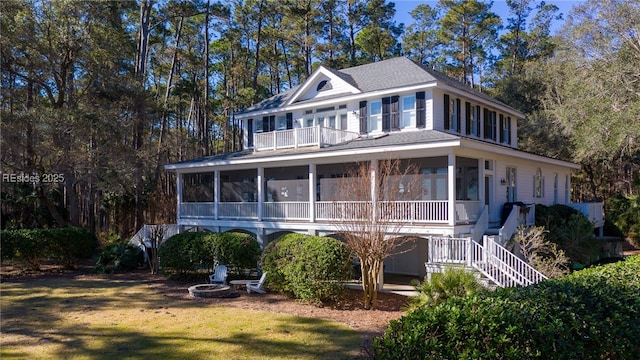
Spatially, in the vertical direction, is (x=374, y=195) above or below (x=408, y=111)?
below

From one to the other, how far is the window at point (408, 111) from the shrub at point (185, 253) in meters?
8.95

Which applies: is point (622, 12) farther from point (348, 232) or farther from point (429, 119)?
point (348, 232)

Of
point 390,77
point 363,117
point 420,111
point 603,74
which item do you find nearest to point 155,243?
point 363,117

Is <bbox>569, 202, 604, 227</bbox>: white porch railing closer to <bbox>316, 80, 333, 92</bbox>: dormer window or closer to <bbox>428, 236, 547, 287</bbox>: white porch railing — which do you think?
<bbox>428, 236, 547, 287</bbox>: white porch railing

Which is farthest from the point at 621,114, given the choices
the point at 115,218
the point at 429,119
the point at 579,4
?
the point at 115,218

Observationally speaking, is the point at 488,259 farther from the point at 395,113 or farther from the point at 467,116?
the point at 467,116

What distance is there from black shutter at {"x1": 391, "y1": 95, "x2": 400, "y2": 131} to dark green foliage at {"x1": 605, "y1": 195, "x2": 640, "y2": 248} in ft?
53.1

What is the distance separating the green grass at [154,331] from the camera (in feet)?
27.1

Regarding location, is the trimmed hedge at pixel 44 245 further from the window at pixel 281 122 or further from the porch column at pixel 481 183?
the porch column at pixel 481 183

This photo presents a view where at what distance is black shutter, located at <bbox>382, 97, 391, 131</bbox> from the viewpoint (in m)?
19.0

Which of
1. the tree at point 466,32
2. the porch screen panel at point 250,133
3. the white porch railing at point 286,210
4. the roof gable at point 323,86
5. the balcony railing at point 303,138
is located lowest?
the white porch railing at point 286,210

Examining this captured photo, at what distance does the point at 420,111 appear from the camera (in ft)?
59.6

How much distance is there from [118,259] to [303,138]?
9.03 metres

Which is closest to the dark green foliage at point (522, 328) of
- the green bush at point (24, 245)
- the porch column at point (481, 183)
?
the porch column at point (481, 183)
